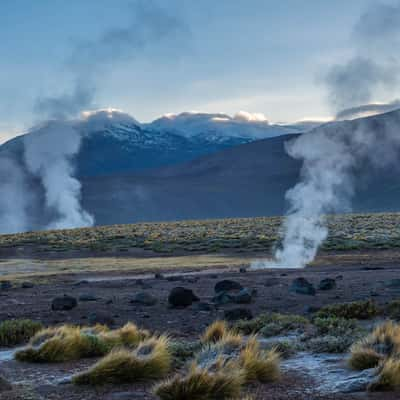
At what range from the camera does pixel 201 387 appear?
6902mm

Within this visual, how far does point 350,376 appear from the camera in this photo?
25.6ft

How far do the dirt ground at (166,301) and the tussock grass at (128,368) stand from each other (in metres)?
0.19

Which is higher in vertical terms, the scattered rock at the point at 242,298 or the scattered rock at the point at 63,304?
the scattered rock at the point at 63,304

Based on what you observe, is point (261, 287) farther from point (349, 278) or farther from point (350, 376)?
point (350, 376)

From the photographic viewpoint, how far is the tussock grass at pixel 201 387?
22.5 ft

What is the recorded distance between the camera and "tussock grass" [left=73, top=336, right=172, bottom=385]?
7.86 meters

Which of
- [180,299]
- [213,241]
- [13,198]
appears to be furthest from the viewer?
[13,198]

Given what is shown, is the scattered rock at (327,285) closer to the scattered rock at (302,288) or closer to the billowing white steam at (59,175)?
the scattered rock at (302,288)

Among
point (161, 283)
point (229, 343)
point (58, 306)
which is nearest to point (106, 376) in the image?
point (229, 343)

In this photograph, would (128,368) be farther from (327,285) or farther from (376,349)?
(327,285)

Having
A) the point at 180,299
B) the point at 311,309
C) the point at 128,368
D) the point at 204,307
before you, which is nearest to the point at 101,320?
the point at 204,307

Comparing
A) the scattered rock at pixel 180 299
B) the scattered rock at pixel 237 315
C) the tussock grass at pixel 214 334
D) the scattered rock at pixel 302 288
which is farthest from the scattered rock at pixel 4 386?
the scattered rock at pixel 302 288

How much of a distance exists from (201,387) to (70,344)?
316 cm

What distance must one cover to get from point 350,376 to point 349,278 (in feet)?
53.7
